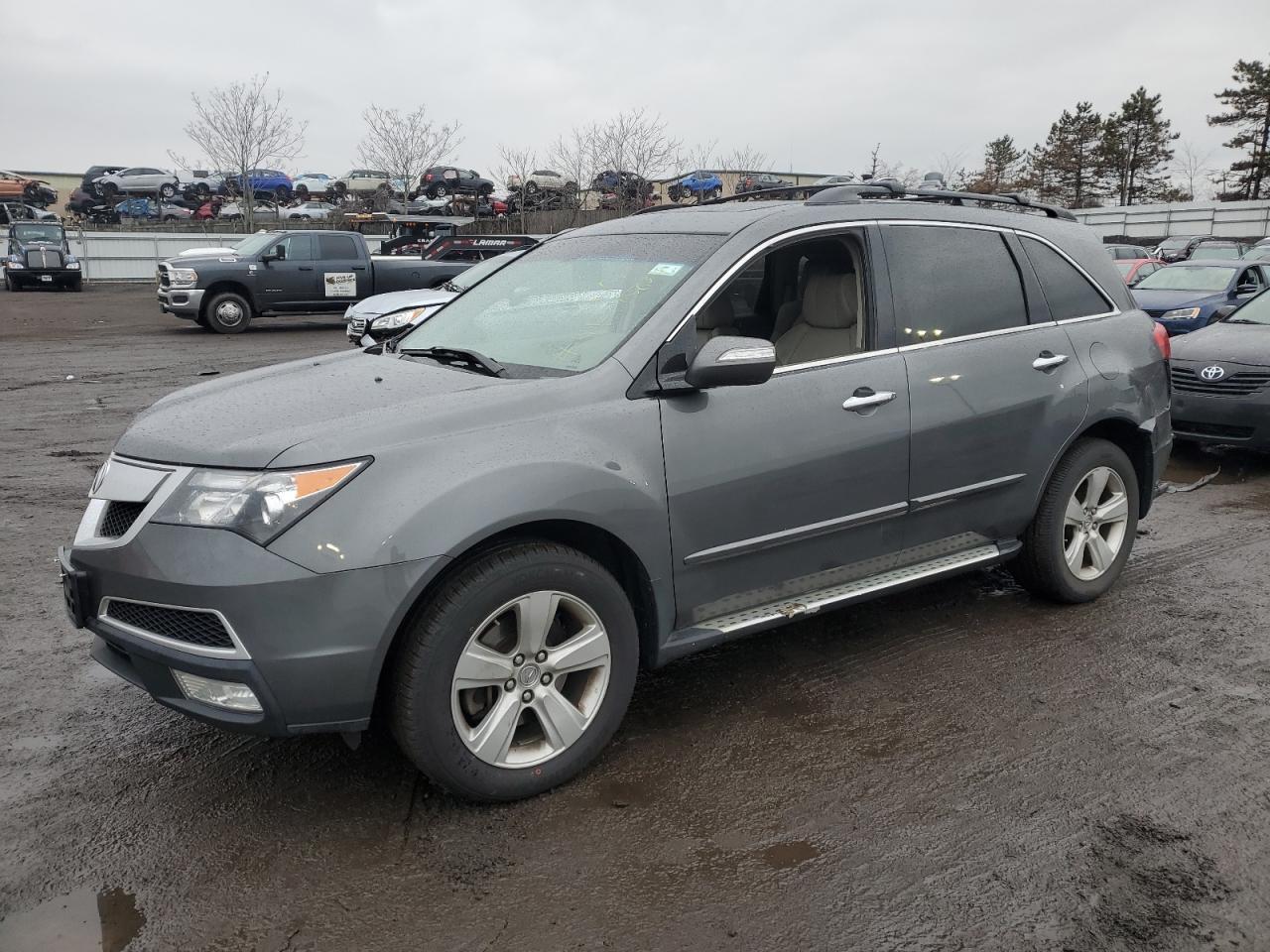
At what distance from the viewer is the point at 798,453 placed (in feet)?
11.8

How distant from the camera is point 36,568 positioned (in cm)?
543

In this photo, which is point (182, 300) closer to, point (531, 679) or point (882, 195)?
point (882, 195)

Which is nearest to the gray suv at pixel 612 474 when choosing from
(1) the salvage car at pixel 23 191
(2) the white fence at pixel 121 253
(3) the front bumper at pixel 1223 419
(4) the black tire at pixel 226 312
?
(3) the front bumper at pixel 1223 419

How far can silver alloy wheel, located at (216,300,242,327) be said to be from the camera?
18.6 m

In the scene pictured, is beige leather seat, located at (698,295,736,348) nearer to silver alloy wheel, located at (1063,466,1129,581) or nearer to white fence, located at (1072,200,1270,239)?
silver alloy wheel, located at (1063,466,1129,581)

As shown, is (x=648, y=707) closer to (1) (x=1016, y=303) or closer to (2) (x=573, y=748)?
(2) (x=573, y=748)

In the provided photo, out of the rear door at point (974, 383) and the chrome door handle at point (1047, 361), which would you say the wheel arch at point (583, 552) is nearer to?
the rear door at point (974, 383)

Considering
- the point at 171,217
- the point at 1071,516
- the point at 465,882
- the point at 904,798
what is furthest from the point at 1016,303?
the point at 171,217

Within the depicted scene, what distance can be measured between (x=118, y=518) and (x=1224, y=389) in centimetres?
797

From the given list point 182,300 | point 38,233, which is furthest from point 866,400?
point 38,233

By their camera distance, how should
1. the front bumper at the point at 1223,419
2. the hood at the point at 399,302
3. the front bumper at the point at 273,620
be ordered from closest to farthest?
the front bumper at the point at 273,620
the front bumper at the point at 1223,419
the hood at the point at 399,302

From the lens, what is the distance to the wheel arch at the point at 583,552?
9.61 ft

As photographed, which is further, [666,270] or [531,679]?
[666,270]

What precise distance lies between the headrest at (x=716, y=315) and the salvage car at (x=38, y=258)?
1122 inches
